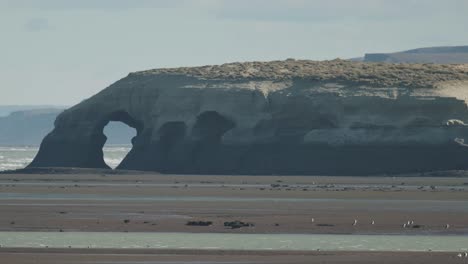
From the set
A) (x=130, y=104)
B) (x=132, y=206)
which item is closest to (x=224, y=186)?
(x=132, y=206)

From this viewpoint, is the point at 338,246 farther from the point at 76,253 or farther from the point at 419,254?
the point at 76,253

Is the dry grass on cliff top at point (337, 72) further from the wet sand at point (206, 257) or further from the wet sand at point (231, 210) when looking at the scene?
the wet sand at point (206, 257)

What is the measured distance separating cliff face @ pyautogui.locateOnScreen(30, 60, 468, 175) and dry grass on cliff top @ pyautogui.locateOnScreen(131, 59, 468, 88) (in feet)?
0.46

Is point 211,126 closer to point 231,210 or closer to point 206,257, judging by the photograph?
point 231,210

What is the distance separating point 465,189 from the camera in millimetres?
71375

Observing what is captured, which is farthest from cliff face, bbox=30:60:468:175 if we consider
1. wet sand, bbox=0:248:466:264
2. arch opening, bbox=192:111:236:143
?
wet sand, bbox=0:248:466:264

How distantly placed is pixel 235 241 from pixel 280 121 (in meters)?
61.3

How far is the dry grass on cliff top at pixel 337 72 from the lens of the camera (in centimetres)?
10462

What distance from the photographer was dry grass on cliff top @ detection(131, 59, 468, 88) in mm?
104625

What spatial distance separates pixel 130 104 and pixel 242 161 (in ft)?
41.5

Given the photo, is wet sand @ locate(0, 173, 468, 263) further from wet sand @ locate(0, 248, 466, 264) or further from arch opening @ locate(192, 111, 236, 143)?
arch opening @ locate(192, 111, 236, 143)

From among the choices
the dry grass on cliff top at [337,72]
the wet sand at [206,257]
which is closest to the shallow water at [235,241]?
the wet sand at [206,257]

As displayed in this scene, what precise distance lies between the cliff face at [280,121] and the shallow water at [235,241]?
5302cm

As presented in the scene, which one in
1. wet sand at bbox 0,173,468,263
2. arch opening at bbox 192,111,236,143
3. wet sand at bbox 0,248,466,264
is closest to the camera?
wet sand at bbox 0,248,466,264
